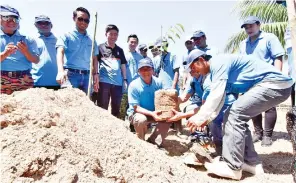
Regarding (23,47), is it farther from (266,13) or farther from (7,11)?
(266,13)

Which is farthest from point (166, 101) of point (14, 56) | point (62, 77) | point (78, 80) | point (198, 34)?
A: point (14, 56)

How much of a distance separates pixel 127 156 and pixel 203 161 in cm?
132

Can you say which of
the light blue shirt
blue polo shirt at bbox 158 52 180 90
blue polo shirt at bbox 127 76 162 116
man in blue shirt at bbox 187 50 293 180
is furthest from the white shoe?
blue polo shirt at bbox 158 52 180 90

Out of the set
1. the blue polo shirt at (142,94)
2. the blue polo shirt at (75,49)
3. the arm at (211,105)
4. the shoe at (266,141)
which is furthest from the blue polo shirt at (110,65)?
the shoe at (266,141)

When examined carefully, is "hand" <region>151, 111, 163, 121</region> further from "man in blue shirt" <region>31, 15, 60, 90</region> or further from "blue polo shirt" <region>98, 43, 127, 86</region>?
"man in blue shirt" <region>31, 15, 60, 90</region>

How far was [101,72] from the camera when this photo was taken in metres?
4.91

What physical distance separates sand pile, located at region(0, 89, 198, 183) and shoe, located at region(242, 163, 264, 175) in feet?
2.93

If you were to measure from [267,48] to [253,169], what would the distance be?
190cm

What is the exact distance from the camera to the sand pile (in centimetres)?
204

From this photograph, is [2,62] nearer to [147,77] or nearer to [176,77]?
[147,77]

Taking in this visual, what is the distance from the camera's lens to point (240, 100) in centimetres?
320

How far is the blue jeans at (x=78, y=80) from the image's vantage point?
400cm

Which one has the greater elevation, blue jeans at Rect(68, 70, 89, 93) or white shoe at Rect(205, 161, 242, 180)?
blue jeans at Rect(68, 70, 89, 93)

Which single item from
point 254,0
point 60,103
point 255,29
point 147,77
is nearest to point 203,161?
point 147,77
